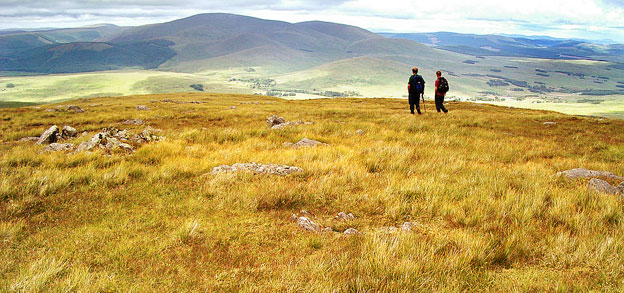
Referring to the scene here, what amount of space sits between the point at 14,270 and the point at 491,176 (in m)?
8.85

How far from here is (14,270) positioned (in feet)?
11.3

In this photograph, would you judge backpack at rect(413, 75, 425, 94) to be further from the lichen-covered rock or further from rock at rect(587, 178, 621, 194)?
the lichen-covered rock

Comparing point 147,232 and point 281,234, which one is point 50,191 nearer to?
point 147,232

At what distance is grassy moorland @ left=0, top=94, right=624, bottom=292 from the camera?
3.35 metres

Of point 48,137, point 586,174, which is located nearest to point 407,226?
point 586,174

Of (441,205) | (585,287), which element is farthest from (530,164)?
(585,287)

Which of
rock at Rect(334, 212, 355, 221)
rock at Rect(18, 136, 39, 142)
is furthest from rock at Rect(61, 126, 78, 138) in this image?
rock at Rect(334, 212, 355, 221)

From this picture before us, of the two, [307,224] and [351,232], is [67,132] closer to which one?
[307,224]

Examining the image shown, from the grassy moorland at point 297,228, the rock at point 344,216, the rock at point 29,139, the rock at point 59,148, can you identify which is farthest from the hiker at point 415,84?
the rock at point 29,139

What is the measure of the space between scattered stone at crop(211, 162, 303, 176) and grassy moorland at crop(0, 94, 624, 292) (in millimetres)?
289

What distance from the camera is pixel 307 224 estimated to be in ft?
15.8

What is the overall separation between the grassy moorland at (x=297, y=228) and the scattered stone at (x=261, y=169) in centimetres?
29

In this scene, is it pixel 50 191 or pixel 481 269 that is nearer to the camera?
pixel 481 269

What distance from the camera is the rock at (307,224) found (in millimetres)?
4748
